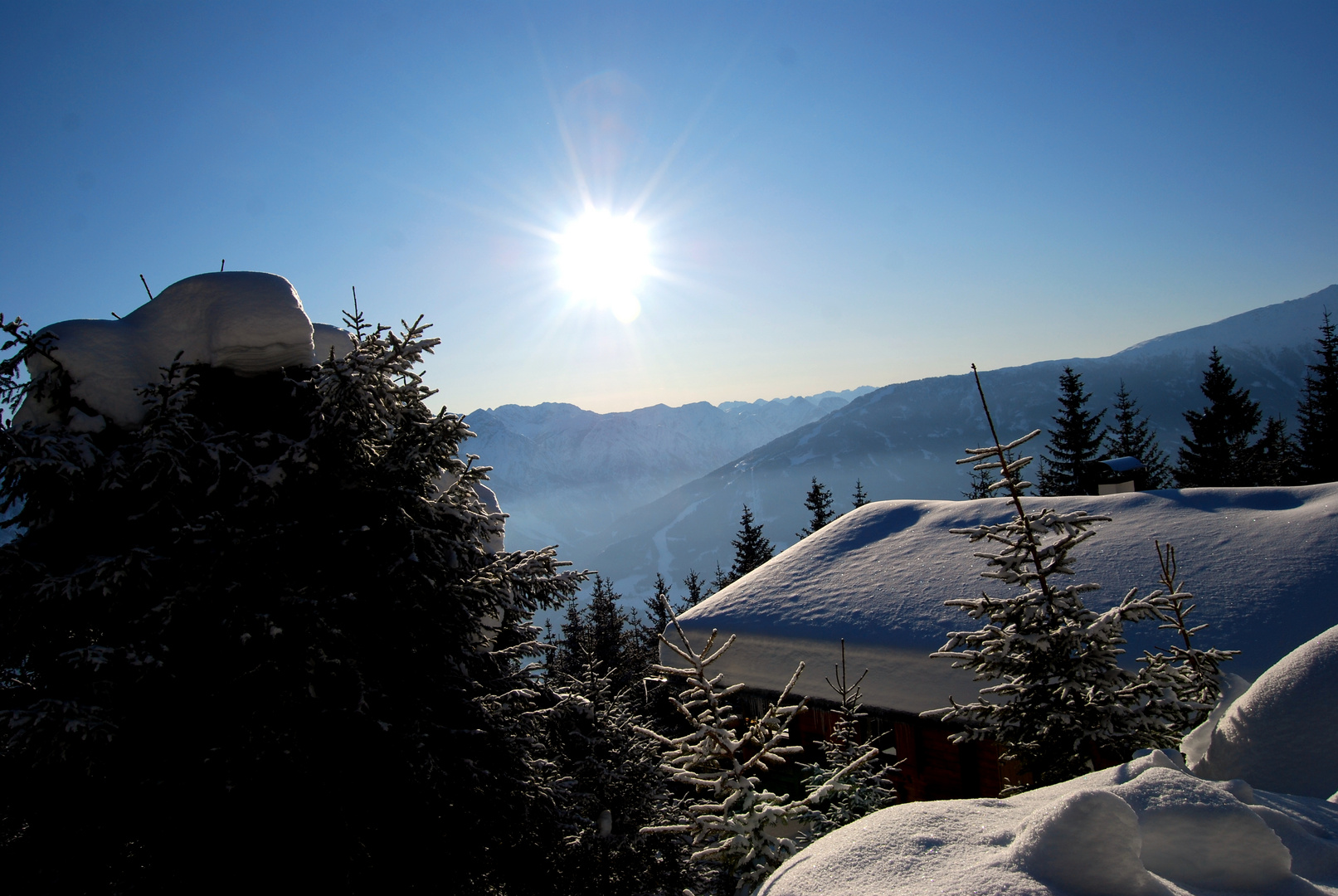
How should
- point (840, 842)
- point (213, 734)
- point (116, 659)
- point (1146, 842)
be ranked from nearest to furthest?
point (1146, 842), point (840, 842), point (116, 659), point (213, 734)

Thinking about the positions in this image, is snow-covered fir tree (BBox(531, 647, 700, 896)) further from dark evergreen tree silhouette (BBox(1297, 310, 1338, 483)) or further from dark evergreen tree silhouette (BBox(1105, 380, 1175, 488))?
dark evergreen tree silhouette (BBox(1105, 380, 1175, 488))

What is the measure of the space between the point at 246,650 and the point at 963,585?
8.26 metres

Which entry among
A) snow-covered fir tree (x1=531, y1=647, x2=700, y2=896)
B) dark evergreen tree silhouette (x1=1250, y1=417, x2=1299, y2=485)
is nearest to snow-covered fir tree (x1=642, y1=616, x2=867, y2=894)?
snow-covered fir tree (x1=531, y1=647, x2=700, y2=896)

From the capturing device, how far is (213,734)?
4.57 m

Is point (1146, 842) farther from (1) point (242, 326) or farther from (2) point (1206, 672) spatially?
(1) point (242, 326)

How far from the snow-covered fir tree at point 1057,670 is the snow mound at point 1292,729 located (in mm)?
401

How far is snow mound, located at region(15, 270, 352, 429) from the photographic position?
195 inches

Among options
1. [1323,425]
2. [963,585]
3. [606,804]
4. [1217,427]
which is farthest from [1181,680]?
[1323,425]

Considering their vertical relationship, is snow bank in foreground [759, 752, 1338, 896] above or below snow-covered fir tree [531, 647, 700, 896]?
above

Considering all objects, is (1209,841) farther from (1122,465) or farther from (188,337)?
(1122,465)

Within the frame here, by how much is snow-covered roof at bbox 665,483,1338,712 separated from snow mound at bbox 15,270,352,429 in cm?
702

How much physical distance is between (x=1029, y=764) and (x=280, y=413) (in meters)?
6.55

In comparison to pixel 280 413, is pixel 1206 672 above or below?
below

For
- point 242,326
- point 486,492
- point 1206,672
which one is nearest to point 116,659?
point 242,326
